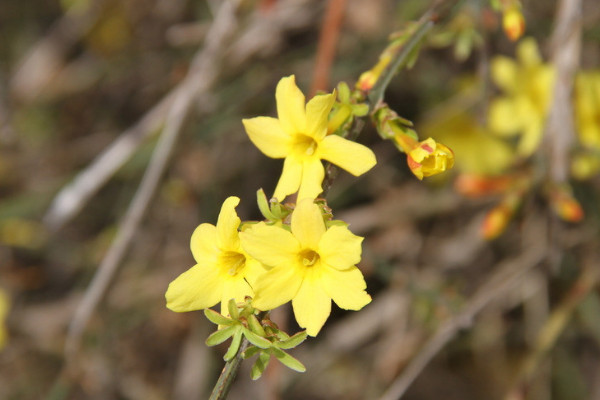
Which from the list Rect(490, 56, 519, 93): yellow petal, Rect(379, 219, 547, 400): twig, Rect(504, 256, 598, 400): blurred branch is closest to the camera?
Rect(379, 219, 547, 400): twig

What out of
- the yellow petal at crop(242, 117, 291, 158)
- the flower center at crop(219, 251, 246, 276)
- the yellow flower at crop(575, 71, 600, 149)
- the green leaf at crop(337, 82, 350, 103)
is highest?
the green leaf at crop(337, 82, 350, 103)

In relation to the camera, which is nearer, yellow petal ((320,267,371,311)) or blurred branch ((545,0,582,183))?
yellow petal ((320,267,371,311))

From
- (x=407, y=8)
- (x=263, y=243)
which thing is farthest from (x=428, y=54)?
(x=263, y=243)

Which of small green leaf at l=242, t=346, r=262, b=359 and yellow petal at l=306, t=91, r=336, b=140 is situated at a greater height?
yellow petal at l=306, t=91, r=336, b=140

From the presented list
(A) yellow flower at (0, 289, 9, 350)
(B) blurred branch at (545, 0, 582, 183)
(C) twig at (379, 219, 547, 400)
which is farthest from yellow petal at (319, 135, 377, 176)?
(A) yellow flower at (0, 289, 9, 350)

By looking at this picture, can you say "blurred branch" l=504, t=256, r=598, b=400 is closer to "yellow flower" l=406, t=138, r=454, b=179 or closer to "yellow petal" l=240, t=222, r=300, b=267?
"yellow flower" l=406, t=138, r=454, b=179

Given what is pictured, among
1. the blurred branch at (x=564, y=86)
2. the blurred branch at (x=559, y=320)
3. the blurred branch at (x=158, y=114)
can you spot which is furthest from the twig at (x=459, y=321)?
the blurred branch at (x=158, y=114)

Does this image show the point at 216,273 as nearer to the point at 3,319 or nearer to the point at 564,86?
the point at 564,86

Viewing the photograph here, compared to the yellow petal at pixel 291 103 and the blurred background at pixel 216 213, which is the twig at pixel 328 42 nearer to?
the blurred background at pixel 216 213
